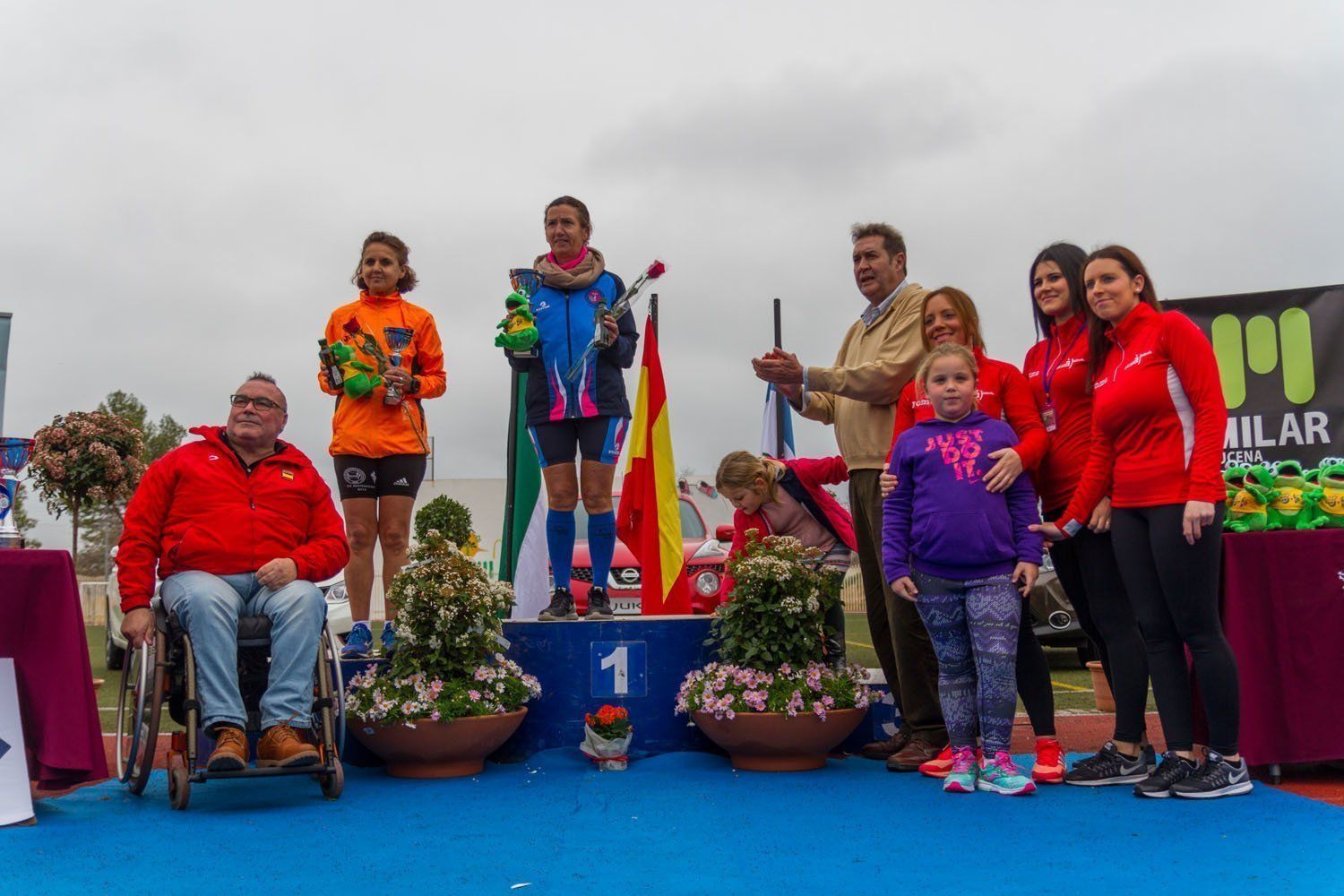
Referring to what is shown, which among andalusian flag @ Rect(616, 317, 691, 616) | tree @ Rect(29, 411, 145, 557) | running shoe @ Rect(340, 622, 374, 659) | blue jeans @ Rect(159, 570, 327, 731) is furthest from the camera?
tree @ Rect(29, 411, 145, 557)

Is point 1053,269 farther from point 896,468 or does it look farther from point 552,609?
point 552,609

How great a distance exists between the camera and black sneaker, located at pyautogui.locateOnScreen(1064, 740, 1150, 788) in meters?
3.96

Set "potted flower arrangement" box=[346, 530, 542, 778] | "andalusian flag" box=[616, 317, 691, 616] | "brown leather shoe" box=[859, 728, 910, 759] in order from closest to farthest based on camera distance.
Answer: "potted flower arrangement" box=[346, 530, 542, 778], "brown leather shoe" box=[859, 728, 910, 759], "andalusian flag" box=[616, 317, 691, 616]

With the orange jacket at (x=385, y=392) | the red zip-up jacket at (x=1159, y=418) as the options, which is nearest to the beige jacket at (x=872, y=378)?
the red zip-up jacket at (x=1159, y=418)

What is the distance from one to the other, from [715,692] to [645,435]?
234 centimetres

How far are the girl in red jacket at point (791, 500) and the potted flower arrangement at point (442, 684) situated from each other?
1.13 m

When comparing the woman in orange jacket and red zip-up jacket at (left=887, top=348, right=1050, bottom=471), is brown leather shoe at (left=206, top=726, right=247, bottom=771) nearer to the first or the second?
the woman in orange jacket

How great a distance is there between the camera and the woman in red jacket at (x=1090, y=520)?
3996 millimetres

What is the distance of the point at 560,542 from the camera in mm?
5219

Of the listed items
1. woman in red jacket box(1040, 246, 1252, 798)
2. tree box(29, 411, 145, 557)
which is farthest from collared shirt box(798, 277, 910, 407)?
tree box(29, 411, 145, 557)

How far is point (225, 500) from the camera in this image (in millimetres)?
4207

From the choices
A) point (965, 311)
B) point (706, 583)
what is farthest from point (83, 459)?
point (965, 311)

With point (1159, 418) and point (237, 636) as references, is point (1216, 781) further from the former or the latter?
point (237, 636)

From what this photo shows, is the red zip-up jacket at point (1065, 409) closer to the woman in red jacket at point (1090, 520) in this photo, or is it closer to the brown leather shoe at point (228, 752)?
the woman in red jacket at point (1090, 520)
